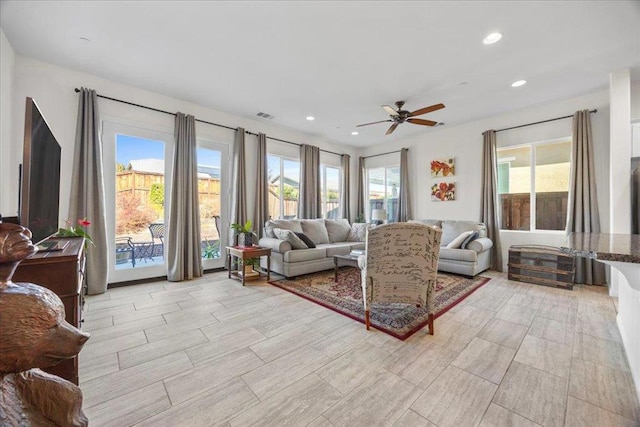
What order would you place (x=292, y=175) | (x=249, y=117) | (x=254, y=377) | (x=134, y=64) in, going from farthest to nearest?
(x=292, y=175) → (x=249, y=117) → (x=134, y=64) → (x=254, y=377)

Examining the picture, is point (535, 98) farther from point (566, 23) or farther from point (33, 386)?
point (33, 386)

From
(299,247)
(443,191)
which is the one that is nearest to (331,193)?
(443,191)

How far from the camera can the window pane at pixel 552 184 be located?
418cm

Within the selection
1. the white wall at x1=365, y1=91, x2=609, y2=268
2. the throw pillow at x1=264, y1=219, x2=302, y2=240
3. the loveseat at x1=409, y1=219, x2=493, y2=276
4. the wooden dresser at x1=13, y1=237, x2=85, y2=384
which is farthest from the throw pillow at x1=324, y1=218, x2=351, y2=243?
the wooden dresser at x1=13, y1=237, x2=85, y2=384

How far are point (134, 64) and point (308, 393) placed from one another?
12.5 ft

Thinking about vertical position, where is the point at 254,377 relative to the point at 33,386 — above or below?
below

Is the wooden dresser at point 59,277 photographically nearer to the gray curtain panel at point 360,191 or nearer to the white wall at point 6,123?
the white wall at point 6,123

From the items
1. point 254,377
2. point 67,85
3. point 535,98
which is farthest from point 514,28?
point 67,85

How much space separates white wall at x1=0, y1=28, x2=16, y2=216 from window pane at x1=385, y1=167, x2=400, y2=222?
6173mm

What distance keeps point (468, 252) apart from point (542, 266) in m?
0.94

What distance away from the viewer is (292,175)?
566 cm

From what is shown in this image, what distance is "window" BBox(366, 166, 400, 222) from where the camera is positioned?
6418 millimetres

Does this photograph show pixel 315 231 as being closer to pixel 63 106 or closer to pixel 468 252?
pixel 468 252

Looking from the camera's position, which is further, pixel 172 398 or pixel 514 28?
pixel 514 28
